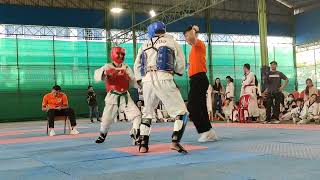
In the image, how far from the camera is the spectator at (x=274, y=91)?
12.3 metres

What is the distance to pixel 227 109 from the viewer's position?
15672mm

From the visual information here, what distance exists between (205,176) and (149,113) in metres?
2.37

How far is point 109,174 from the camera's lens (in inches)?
164

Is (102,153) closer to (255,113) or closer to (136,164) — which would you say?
(136,164)

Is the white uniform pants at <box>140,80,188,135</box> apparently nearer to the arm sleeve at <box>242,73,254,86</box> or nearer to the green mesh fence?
the arm sleeve at <box>242,73,254,86</box>

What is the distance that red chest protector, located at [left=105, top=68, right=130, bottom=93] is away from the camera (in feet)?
25.5

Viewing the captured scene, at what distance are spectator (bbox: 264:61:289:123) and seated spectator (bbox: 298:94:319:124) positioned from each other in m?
0.80

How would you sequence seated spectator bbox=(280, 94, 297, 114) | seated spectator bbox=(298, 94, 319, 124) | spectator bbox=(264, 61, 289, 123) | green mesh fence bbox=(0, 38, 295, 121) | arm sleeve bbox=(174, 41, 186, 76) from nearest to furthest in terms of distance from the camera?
1. arm sleeve bbox=(174, 41, 186, 76)
2. seated spectator bbox=(298, 94, 319, 124)
3. spectator bbox=(264, 61, 289, 123)
4. seated spectator bbox=(280, 94, 297, 114)
5. green mesh fence bbox=(0, 38, 295, 121)

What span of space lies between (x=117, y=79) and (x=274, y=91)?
20.1 feet

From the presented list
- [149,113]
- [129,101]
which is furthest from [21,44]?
[149,113]

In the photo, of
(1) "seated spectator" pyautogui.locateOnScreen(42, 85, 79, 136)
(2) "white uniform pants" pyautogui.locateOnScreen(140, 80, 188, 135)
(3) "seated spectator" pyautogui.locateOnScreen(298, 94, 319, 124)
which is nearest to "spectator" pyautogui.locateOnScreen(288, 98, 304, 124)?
(3) "seated spectator" pyautogui.locateOnScreen(298, 94, 319, 124)

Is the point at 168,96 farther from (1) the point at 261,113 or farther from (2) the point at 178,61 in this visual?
(1) the point at 261,113

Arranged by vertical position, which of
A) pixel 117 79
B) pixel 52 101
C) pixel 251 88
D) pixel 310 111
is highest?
pixel 117 79

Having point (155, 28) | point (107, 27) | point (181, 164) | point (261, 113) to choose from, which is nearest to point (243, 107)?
point (261, 113)
